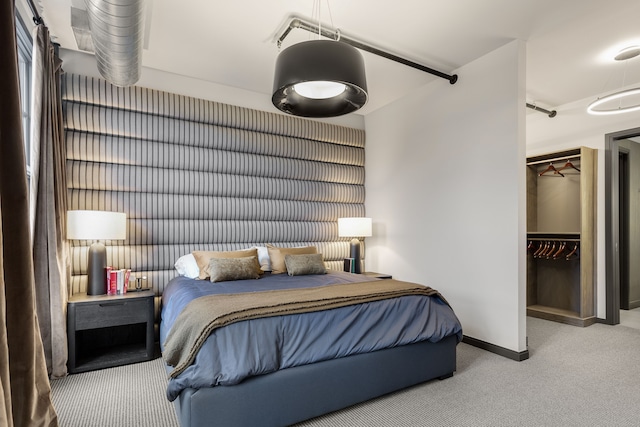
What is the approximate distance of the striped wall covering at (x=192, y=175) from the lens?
3.64 metres

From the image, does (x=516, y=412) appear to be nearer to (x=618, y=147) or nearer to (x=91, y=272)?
(x=91, y=272)

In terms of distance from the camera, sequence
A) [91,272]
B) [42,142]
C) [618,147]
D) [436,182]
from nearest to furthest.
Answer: [42,142], [91,272], [436,182], [618,147]

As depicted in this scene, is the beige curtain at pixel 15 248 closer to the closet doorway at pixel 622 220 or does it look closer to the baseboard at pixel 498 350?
the baseboard at pixel 498 350

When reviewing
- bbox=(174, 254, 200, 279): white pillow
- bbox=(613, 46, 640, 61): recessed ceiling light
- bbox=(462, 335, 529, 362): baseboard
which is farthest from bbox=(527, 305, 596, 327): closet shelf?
bbox=(174, 254, 200, 279): white pillow

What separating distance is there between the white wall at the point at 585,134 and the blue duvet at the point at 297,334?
317 cm

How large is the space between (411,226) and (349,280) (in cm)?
153

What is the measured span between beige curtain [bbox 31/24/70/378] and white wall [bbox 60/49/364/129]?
531 mm

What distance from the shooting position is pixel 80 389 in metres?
2.80

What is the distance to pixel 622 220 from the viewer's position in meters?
5.17

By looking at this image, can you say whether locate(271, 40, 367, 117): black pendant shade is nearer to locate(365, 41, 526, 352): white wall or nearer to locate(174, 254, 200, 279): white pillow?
locate(365, 41, 526, 352): white wall

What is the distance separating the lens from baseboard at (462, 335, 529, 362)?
3.40m

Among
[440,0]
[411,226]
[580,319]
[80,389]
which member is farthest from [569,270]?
[80,389]

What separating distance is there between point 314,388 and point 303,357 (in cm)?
22

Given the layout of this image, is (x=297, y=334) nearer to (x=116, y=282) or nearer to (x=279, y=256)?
(x=279, y=256)
